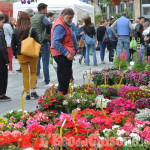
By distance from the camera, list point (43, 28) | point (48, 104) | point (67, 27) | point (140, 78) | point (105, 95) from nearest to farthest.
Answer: point (48, 104) → point (67, 27) → point (105, 95) → point (140, 78) → point (43, 28)

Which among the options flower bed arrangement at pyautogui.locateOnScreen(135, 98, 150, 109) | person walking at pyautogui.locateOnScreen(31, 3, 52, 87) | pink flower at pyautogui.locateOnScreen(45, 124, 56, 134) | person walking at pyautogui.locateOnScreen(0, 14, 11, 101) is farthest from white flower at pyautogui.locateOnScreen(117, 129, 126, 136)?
person walking at pyautogui.locateOnScreen(31, 3, 52, 87)

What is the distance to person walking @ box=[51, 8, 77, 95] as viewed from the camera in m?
6.47

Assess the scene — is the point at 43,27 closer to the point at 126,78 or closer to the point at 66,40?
the point at 126,78

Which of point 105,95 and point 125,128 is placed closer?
point 125,128

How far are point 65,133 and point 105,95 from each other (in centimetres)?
344

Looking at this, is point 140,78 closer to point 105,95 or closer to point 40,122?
point 105,95

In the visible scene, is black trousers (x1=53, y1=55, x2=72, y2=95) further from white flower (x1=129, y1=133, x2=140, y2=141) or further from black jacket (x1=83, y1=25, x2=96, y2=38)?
black jacket (x1=83, y1=25, x2=96, y2=38)

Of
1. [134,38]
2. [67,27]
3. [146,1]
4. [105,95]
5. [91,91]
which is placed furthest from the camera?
[146,1]

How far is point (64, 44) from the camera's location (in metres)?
6.65

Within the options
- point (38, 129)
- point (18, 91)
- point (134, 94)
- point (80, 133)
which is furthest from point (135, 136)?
point (18, 91)

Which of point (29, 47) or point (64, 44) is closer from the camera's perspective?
point (64, 44)

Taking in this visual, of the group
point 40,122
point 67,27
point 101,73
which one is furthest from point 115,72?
point 40,122

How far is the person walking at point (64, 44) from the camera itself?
6.47m

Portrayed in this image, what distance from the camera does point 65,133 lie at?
4.45m
